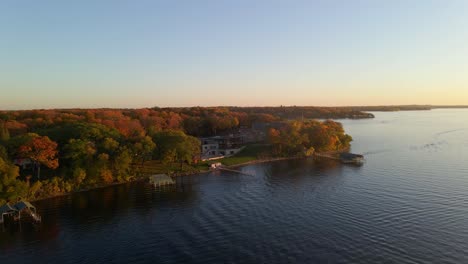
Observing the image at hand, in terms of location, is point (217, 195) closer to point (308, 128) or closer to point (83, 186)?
point (83, 186)

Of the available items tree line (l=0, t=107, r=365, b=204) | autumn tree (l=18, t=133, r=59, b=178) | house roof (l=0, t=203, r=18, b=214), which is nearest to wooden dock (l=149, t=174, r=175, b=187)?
tree line (l=0, t=107, r=365, b=204)

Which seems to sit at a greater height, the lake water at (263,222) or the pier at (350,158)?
the pier at (350,158)

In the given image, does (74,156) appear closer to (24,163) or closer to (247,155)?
(24,163)

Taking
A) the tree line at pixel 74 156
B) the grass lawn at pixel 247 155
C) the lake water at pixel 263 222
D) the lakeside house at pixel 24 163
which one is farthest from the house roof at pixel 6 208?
the grass lawn at pixel 247 155

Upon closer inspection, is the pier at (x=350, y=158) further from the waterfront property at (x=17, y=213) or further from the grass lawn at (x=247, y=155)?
the waterfront property at (x=17, y=213)

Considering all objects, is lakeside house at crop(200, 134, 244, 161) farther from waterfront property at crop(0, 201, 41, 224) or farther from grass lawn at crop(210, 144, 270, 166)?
waterfront property at crop(0, 201, 41, 224)

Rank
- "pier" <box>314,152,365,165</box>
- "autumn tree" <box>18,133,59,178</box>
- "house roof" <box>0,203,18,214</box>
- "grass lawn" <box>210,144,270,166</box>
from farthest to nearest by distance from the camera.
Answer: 1. "grass lawn" <box>210,144,270,166</box>
2. "pier" <box>314,152,365,165</box>
3. "autumn tree" <box>18,133,59,178</box>
4. "house roof" <box>0,203,18,214</box>

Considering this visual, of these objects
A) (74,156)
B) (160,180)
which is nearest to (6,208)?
(74,156)

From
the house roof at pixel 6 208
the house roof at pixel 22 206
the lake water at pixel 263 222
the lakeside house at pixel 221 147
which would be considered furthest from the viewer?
the lakeside house at pixel 221 147
